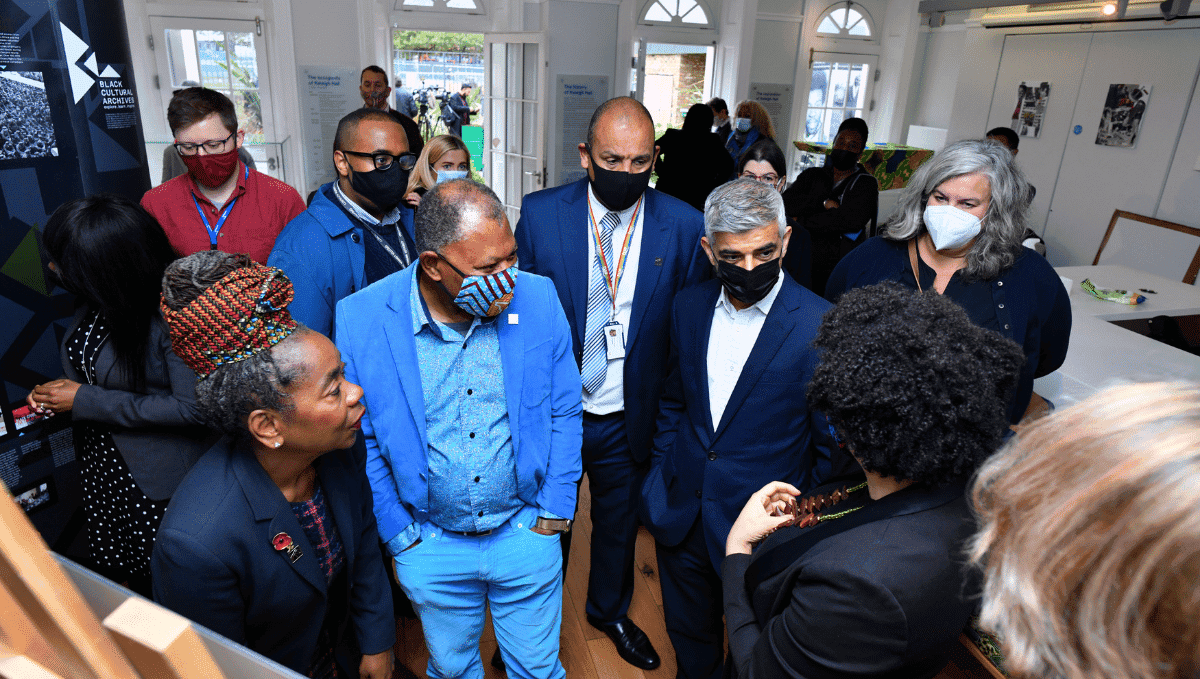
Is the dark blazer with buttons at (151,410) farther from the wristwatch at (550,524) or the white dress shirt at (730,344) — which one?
the white dress shirt at (730,344)

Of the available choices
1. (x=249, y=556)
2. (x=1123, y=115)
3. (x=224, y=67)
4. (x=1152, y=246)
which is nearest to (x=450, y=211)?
(x=249, y=556)

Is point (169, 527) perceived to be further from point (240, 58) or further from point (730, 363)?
point (240, 58)

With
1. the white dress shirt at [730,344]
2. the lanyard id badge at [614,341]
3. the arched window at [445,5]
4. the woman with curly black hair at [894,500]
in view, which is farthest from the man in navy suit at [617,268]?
the arched window at [445,5]

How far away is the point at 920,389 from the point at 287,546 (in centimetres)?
125

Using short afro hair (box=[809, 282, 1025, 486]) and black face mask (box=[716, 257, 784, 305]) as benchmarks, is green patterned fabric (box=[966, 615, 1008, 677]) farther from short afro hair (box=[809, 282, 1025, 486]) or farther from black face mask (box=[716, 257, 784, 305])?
black face mask (box=[716, 257, 784, 305])

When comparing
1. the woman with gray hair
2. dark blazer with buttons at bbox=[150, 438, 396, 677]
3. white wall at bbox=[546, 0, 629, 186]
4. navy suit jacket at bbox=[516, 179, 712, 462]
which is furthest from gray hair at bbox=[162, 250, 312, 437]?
white wall at bbox=[546, 0, 629, 186]

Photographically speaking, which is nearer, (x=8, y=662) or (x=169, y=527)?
(x=8, y=662)

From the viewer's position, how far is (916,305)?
3.94 ft

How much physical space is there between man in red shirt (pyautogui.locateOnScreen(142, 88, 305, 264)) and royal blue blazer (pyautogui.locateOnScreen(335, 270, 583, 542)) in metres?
1.26

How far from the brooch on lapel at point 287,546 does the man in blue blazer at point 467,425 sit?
1.34ft

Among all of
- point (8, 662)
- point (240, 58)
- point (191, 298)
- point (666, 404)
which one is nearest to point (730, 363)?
point (666, 404)

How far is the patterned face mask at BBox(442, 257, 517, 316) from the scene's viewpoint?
5.38 ft

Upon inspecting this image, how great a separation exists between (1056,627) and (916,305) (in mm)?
618

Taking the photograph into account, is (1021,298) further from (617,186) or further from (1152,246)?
(1152,246)
